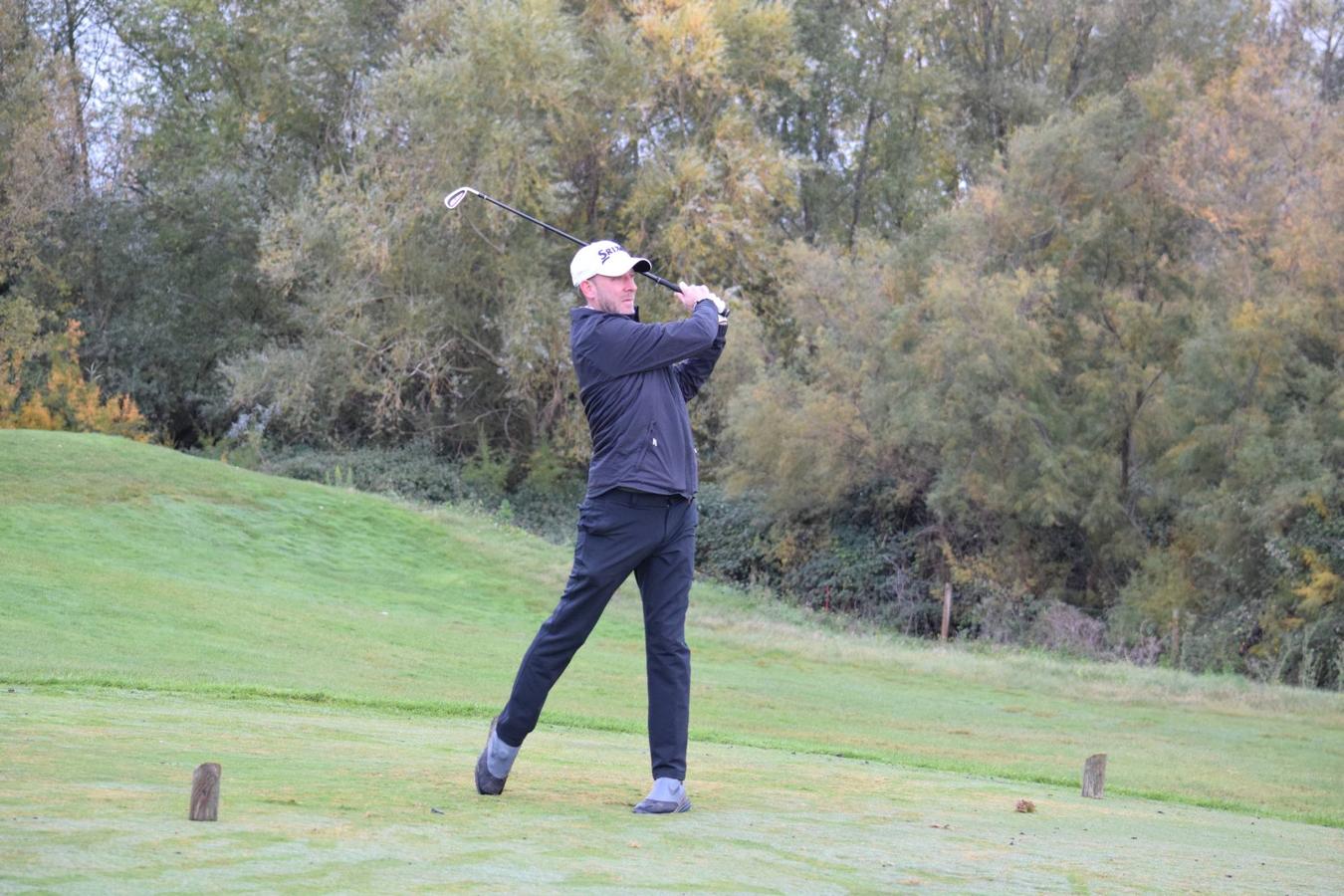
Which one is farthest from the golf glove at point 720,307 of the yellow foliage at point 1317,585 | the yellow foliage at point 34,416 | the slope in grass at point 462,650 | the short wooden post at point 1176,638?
the yellow foliage at point 34,416

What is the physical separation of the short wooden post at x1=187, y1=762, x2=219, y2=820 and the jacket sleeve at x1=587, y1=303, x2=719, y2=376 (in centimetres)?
235

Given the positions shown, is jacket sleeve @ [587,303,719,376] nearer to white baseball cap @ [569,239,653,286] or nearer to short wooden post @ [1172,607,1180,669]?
white baseball cap @ [569,239,653,286]

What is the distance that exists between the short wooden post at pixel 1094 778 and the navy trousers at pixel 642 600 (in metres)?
2.98

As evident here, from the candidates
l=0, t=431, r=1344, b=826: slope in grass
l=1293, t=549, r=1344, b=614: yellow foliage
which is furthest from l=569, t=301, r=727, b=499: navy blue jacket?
l=1293, t=549, r=1344, b=614: yellow foliage

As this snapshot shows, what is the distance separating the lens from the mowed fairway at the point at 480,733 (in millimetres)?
4633

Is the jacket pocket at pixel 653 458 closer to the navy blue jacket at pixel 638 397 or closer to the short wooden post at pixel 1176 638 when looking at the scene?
the navy blue jacket at pixel 638 397

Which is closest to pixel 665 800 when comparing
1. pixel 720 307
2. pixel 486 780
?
pixel 486 780

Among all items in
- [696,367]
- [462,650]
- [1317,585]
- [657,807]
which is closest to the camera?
[657,807]

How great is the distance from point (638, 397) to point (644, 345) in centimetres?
21

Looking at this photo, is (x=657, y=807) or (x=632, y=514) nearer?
(x=657, y=807)

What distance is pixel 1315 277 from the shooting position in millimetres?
26516

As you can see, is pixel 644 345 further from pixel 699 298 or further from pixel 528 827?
pixel 528 827

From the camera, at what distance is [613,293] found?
6.46 metres

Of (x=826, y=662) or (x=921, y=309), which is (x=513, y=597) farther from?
(x=921, y=309)
